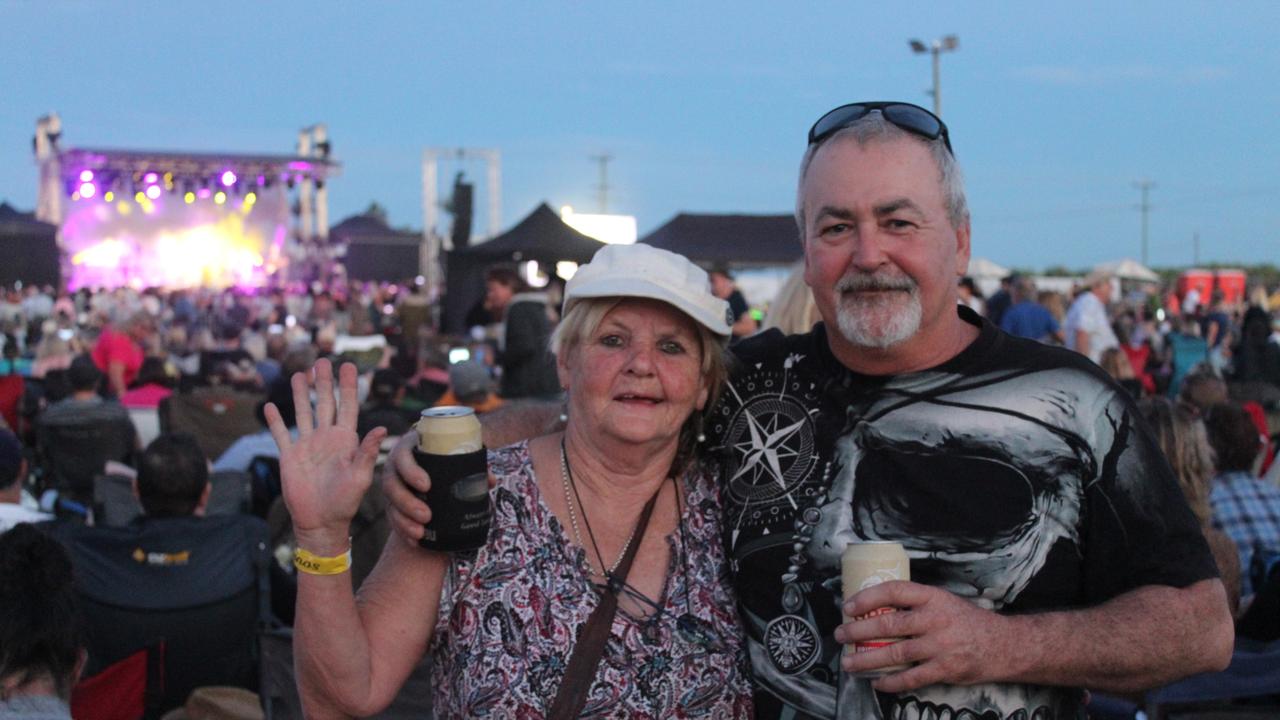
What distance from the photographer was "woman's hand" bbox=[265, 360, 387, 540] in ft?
6.86

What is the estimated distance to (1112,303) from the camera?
75.3ft

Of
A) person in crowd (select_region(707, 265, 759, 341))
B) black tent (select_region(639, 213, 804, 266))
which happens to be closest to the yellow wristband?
person in crowd (select_region(707, 265, 759, 341))

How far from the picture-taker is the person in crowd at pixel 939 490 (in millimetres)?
2082

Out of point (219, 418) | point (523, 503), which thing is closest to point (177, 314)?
point (219, 418)

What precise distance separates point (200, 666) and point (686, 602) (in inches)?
108

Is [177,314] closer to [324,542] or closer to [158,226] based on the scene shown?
[158,226]

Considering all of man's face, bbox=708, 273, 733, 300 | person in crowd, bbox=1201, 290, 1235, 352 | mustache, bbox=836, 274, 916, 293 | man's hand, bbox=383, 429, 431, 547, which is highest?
mustache, bbox=836, 274, 916, 293

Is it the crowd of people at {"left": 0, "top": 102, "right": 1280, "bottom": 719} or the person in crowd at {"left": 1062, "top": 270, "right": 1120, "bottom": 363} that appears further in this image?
the person in crowd at {"left": 1062, "top": 270, "right": 1120, "bottom": 363}

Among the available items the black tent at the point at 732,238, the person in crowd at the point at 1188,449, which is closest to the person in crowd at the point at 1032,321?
the black tent at the point at 732,238

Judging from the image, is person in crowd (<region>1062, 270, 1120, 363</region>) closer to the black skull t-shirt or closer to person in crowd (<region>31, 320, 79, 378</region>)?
person in crowd (<region>31, 320, 79, 378</region>)

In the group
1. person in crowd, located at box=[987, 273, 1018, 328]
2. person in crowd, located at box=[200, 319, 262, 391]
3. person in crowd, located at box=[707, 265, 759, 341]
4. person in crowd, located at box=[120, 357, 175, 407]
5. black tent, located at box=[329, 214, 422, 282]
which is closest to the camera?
person in crowd, located at box=[120, 357, 175, 407]

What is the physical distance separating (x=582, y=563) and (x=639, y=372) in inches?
15.3

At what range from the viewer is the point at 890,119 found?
230cm

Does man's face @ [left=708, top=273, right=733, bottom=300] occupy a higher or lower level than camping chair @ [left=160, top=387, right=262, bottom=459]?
higher
